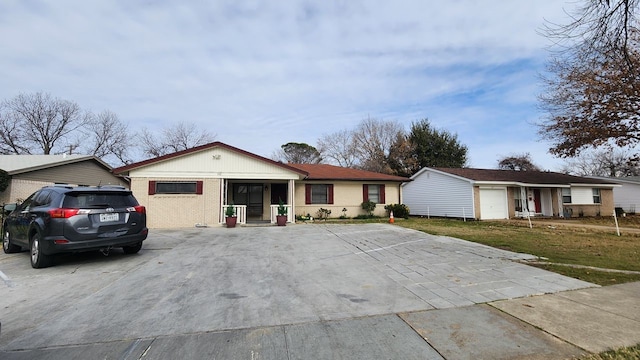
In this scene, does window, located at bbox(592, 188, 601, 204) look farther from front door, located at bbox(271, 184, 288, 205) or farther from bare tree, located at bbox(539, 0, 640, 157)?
front door, located at bbox(271, 184, 288, 205)

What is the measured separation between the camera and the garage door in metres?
18.1

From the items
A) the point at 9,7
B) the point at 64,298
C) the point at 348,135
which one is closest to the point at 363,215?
the point at 64,298

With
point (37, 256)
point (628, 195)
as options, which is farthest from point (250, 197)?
point (628, 195)

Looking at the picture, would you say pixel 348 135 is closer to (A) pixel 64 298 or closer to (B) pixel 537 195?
(B) pixel 537 195

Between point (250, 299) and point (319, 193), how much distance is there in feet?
45.9

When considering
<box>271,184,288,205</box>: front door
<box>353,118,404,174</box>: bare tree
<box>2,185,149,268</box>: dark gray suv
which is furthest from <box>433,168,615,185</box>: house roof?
<box>2,185,149,268</box>: dark gray suv

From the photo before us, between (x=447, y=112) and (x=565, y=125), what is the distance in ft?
23.0

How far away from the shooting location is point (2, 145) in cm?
2847

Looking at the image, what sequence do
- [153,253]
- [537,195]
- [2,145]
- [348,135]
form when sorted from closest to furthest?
[153,253] → [537,195] → [2,145] → [348,135]

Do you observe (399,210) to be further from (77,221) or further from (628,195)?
(628,195)

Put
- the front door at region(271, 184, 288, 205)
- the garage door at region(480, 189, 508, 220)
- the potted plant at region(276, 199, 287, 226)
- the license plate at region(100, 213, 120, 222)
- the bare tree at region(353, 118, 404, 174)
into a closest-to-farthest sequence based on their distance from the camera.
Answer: the license plate at region(100, 213, 120, 222), the potted plant at region(276, 199, 287, 226), the front door at region(271, 184, 288, 205), the garage door at region(480, 189, 508, 220), the bare tree at region(353, 118, 404, 174)

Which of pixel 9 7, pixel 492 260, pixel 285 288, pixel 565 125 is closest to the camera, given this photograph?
pixel 285 288

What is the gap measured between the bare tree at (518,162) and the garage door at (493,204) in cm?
2853

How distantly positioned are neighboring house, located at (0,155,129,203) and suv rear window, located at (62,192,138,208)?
12.8m
